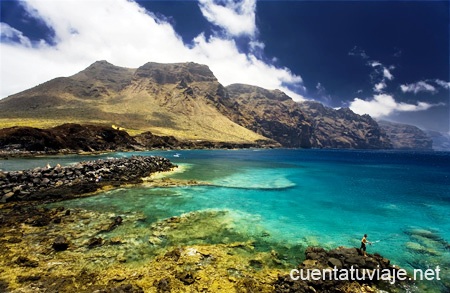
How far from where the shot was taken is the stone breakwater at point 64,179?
24.5 meters

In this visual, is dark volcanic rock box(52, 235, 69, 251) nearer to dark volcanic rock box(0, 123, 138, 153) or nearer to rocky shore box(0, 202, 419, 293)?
rocky shore box(0, 202, 419, 293)

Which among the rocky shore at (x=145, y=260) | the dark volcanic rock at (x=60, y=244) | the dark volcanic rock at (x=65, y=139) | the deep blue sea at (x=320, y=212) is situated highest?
the dark volcanic rock at (x=65, y=139)

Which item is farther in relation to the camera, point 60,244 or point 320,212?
point 320,212

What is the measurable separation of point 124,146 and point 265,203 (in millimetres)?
93169

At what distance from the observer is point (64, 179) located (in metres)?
30.0

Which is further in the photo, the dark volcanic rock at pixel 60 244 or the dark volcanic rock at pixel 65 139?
the dark volcanic rock at pixel 65 139

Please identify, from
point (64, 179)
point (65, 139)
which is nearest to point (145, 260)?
point (64, 179)

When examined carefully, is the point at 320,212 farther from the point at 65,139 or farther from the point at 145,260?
the point at 65,139

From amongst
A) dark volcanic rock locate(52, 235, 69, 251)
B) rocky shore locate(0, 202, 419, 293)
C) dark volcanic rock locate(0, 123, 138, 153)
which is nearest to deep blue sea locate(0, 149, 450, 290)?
rocky shore locate(0, 202, 419, 293)

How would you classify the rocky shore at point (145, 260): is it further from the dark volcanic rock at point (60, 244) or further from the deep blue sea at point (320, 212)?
the deep blue sea at point (320, 212)

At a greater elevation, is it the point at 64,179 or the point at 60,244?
the point at 64,179

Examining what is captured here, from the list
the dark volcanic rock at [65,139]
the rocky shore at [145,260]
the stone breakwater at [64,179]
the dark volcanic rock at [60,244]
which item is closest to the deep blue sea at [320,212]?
the rocky shore at [145,260]

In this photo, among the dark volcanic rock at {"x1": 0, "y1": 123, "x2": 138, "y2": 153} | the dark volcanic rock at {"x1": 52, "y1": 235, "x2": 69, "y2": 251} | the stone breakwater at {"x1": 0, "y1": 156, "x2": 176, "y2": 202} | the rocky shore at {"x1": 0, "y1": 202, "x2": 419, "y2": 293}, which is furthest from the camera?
the dark volcanic rock at {"x1": 0, "y1": 123, "x2": 138, "y2": 153}

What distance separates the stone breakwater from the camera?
24484 millimetres
